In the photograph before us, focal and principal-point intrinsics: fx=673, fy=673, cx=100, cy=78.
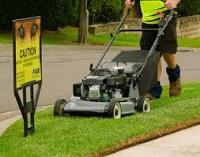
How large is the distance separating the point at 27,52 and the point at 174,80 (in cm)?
391

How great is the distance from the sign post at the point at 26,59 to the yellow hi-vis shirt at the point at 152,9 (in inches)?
123

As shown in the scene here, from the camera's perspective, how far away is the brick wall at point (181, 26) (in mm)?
37031

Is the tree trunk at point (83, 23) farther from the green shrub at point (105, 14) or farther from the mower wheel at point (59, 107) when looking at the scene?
the mower wheel at point (59, 107)

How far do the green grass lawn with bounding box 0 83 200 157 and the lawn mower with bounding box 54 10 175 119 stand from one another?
5.3 inches

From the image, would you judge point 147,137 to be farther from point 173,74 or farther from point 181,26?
point 181,26

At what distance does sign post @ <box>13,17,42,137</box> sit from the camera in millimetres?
7023

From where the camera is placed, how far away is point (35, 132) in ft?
24.8

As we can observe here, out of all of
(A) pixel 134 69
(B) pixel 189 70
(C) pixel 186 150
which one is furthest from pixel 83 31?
(C) pixel 186 150

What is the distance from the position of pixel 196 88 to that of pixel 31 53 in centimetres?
548

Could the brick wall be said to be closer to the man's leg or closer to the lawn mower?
the man's leg

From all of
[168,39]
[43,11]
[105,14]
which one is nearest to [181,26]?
[105,14]

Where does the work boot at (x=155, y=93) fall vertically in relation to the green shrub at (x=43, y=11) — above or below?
below

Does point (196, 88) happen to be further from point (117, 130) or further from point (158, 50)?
point (117, 130)

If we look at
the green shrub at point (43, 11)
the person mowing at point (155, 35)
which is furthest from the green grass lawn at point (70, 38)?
the person mowing at point (155, 35)
